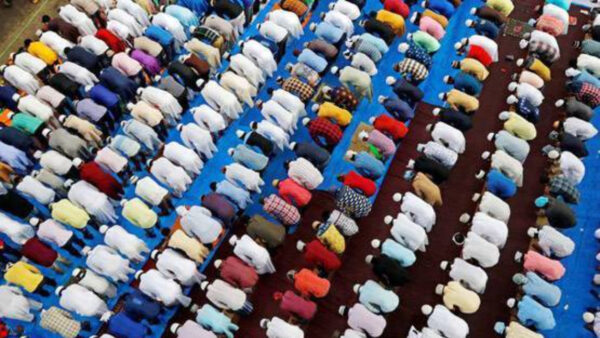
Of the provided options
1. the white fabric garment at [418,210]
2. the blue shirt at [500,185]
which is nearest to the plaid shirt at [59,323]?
the white fabric garment at [418,210]

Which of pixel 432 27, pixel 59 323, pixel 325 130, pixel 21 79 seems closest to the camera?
pixel 59 323

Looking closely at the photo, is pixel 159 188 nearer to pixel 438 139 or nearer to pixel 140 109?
pixel 140 109

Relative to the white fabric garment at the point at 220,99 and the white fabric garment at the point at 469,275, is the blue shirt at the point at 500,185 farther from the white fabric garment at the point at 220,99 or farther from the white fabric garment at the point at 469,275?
the white fabric garment at the point at 220,99

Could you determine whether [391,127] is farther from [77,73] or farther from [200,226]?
[77,73]

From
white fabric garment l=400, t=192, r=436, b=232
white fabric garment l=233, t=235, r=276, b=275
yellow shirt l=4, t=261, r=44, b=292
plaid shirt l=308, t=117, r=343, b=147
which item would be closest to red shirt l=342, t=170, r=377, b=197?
white fabric garment l=400, t=192, r=436, b=232

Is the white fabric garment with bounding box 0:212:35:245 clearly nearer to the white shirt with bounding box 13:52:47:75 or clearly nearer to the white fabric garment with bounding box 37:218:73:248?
the white fabric garment with bounding box 37:218:73:248

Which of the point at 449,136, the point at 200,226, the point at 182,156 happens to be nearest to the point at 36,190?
the point at 182,156

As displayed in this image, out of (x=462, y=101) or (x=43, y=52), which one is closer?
Answer: (x=462, y=101)

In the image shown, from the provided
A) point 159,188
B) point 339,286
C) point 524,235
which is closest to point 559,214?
point 524,235
